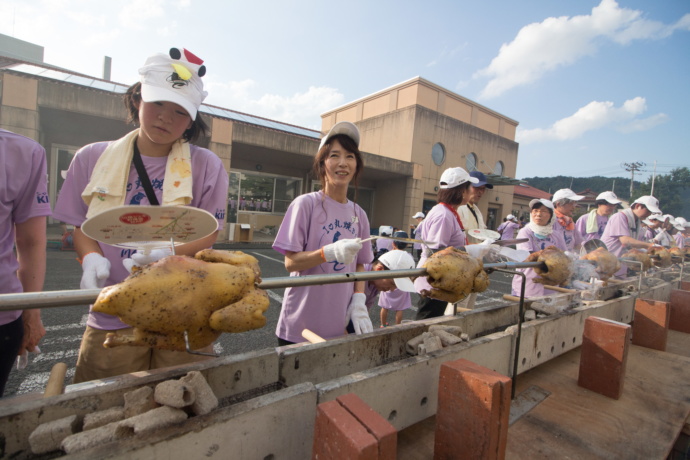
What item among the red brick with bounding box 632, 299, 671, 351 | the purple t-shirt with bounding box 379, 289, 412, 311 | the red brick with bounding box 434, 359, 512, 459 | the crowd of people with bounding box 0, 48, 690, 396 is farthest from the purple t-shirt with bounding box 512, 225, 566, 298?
the red brick with bounding box 434, 359, 512, 459

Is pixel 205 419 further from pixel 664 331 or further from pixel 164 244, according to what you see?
pixel 664 331

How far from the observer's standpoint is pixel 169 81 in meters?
1.55

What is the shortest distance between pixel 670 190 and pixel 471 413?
68.3 metres

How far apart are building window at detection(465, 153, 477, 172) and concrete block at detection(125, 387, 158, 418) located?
73.4ft

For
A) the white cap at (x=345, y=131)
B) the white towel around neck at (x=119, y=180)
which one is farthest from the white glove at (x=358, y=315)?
the white towel around neck at (x=119, y=180)

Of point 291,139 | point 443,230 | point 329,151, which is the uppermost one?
point 291,139

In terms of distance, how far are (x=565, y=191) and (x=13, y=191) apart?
5710mm

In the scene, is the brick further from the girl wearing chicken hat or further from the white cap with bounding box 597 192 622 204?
the white cap with bounding box 597 192 622 204

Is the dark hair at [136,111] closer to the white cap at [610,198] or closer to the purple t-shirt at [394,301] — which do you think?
the purple t-shirt at [394,301]

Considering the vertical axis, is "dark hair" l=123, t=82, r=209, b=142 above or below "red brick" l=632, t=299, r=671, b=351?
above

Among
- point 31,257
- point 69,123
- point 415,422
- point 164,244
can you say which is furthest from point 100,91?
point 415,422

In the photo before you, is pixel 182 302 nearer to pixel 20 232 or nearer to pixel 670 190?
pixel 20 232

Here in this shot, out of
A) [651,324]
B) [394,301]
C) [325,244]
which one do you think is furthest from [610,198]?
[325,244]

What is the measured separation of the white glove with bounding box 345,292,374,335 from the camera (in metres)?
2.11
